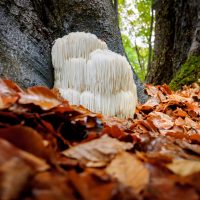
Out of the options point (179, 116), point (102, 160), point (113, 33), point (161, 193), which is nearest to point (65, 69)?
point (113, 33)

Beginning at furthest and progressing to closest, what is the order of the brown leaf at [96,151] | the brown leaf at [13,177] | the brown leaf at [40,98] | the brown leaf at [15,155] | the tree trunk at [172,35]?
the tree trunk at [172,35], the brown leaf at [40,98], the brown leaf at [96,151], the brown leaf at [15,155], the brown leaf at [13,177]

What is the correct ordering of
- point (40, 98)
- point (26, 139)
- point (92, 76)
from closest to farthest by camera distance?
point (26, 139)
point (40, 98)
point (92, 76)

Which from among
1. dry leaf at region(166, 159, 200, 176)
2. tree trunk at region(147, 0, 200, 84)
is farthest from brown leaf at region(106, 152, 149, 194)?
tree trunk at region(147, 0, 200, 84)

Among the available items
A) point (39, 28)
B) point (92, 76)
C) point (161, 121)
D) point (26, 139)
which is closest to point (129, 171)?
point (26, 139)

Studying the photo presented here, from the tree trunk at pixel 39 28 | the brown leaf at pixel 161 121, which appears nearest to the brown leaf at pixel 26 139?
the tree trunk at pixel 39 28

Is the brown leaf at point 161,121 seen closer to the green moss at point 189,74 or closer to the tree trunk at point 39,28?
the tree trunk at point 39,28

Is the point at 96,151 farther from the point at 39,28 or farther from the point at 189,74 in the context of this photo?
the point at 189,74
